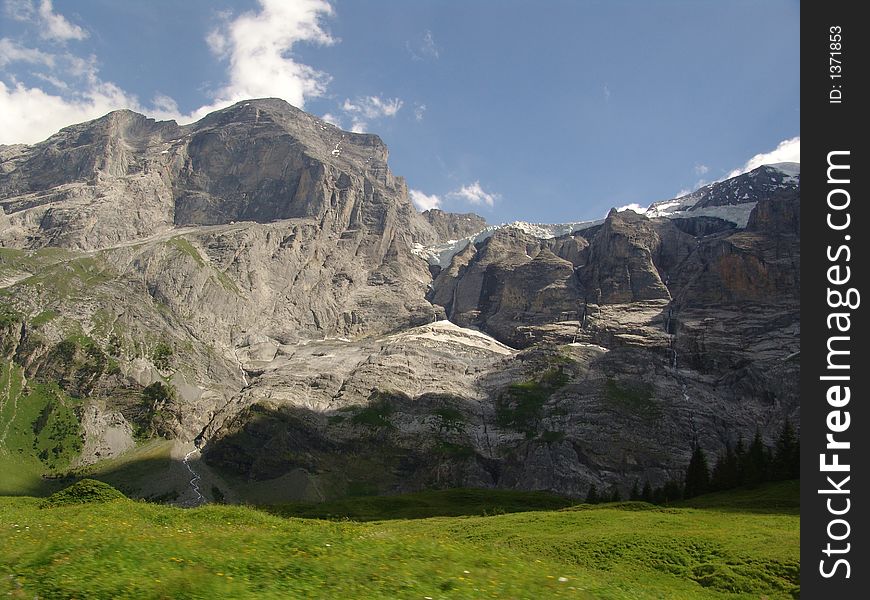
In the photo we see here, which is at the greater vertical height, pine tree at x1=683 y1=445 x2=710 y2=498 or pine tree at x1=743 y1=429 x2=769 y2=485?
pine tree at x1=743 y1=429 x2=769 y2=485

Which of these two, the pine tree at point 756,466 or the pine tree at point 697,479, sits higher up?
the pine tree at point 756,466

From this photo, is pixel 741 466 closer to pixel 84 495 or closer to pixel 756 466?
pixel 756 466

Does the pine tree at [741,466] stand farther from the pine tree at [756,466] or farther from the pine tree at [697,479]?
the pine tree at [697,479]

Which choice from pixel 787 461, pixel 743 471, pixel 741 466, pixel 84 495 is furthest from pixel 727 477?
pixel 84 495

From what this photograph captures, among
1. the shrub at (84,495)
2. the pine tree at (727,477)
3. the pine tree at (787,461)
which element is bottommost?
the shrub at (84,495)

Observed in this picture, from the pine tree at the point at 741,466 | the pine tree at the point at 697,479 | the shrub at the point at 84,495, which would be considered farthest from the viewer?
the pine tree at the point at 697,479

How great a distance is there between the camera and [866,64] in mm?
20828

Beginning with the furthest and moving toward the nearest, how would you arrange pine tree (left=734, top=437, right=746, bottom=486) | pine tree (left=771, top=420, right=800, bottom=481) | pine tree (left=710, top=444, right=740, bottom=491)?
pine tree (left=710, top=444, right=740, bottom=491), pine tree (left=734, top=437, right=746, bottom=486), pine tree (left=771, top=420, right=800, bottom=481)

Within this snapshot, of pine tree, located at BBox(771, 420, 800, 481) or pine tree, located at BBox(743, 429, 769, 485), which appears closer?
pine tree, located at BBox(771, 420, 800, 481)

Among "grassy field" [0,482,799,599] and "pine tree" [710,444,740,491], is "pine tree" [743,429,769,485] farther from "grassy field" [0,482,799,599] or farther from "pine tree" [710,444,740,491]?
"grassy field" [0,482,799,599]

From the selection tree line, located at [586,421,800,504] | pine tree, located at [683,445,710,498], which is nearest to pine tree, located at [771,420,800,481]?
tree line, located at [586,421,800,504]

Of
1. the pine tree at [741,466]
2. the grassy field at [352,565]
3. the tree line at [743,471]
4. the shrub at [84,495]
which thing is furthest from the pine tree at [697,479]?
the shrub at [84,495]

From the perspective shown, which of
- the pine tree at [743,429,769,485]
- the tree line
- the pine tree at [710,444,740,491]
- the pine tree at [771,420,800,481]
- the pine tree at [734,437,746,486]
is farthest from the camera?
the pine tree at [710,444,740,491]

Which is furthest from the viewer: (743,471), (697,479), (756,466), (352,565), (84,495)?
(697,479)
